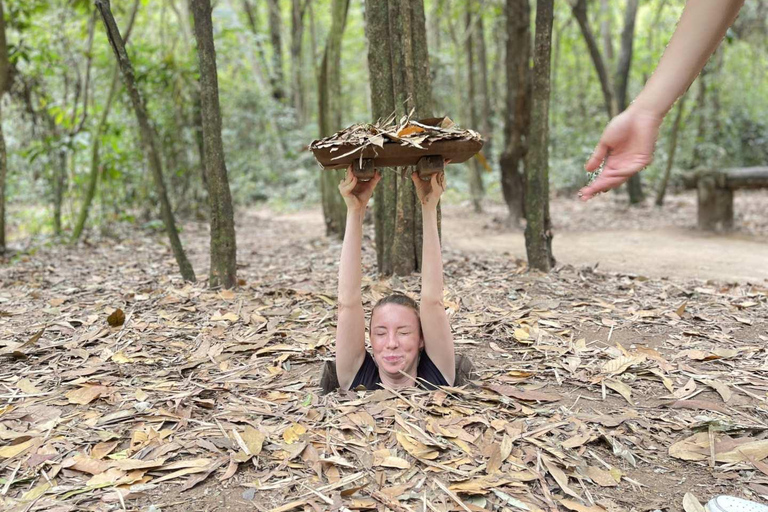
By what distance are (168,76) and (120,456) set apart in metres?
8.32

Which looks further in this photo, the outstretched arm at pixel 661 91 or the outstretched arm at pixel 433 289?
the outstretched arm at pixel 433 289

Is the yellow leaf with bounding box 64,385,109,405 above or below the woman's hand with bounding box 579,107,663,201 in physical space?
below

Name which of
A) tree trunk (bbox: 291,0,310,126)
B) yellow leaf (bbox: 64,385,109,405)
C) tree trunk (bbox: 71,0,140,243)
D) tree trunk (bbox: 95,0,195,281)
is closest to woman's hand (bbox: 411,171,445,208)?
yellow leaf (bbox: 64,385,109,405)

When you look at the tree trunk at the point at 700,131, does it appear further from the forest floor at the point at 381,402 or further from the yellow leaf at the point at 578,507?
the yellow leaf at the point at 578,507

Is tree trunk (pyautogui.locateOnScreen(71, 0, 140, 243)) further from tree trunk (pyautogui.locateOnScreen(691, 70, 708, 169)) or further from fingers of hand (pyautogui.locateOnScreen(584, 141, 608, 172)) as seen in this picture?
tree trunk (pyautogui.locateOnScreen(691, 70, 708, 169))

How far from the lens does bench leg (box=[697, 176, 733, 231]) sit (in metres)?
8.82

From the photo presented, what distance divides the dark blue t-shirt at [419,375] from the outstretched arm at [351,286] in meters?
0.04

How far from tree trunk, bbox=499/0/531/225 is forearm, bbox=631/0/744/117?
315 inches

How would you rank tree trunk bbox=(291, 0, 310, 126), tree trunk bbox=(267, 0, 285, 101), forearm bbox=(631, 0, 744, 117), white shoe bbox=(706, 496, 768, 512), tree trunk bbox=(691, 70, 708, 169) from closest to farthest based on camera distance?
forearm bbox=(631, 0, 744, 117)
white shoe bbox=(706, 496, 768, 512)
tree trunk bbox=(691, 70, 708, 169)
tree trunk bbox=(291, 0, 310, 126)
tree trunk bbox=(267, 0, 285, 101)

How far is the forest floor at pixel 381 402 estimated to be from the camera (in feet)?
7.43

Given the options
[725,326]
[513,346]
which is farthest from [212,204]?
[725,326]

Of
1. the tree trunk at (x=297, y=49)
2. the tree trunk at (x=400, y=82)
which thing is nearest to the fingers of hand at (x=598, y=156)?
the tree trunk at (x=400, y=82)

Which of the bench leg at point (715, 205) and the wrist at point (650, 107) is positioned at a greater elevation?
the wrist at point (650, 107)

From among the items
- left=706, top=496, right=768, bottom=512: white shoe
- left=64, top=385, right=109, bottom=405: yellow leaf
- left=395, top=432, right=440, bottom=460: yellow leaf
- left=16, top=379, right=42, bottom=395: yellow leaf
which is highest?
left=16, top=379, right=42, bottom=395: yellow leaf
